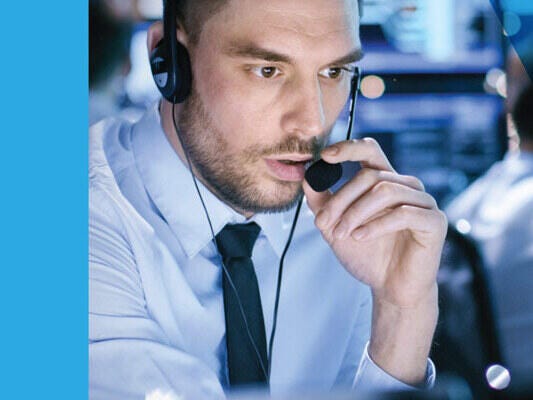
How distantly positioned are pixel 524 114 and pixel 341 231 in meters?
0.63

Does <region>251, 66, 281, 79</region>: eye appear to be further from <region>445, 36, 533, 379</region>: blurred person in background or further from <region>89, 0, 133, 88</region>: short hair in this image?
<region>445, 36, 533, 379</region>: blurred person in background

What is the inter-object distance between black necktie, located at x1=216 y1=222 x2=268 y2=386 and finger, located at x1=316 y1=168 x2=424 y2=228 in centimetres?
22

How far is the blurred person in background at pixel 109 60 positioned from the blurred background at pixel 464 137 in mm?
23

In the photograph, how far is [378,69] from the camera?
185 cm

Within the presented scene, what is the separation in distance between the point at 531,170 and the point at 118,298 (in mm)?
1045

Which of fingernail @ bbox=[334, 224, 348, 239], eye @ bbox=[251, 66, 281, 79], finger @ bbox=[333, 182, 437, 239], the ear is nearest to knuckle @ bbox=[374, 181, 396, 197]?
finger @ bbox=[333, 182, 437, 239]

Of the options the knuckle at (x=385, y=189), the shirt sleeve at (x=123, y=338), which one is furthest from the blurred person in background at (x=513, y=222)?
the shirt sleeve at (x=123, y=338)

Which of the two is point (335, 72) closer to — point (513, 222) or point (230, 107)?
point (230, 107)

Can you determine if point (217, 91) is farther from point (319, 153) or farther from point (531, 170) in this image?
point (531, 170)

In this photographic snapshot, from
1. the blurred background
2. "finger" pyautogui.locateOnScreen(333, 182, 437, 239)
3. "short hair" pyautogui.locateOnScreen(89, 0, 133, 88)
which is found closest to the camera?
Result: "finger" pyautogui.locateOnScreen(333, 182, 437, 239)

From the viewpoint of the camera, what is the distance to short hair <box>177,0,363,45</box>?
1700mm

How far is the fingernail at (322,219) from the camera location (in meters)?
1.67

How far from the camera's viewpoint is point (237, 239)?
70.3 inches

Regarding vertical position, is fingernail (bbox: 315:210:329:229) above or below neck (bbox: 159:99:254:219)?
below
